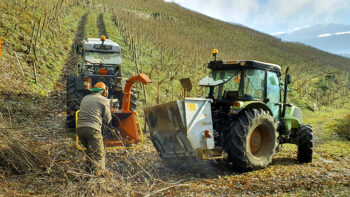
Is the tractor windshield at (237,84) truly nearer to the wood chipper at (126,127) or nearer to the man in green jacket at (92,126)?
the wood chipper at (126,127)

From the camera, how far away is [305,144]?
6699mm

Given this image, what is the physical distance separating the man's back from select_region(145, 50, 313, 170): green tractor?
130cm

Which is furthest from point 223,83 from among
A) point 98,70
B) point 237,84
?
point 98,70

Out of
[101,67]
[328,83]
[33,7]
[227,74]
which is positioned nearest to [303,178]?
[227,74]

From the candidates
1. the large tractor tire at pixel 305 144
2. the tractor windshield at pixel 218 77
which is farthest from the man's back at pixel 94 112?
the large tractor tire at pixel 305 144

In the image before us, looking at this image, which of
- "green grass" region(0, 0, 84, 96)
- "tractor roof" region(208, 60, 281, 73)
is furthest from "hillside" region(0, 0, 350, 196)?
"tractor roof" region(208, 60, 281, 73)

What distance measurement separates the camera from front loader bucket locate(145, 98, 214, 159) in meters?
5.38

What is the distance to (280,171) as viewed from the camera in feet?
19.4

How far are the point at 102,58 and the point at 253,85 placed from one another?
631cm

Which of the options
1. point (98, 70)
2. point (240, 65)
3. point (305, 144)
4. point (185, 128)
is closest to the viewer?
point (185, 128)

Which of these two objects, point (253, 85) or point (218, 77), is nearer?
point (253, 85)

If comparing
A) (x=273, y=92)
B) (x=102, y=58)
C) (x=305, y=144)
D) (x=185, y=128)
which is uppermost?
(x=102, y=58)

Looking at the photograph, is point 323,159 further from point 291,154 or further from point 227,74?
point 227,74

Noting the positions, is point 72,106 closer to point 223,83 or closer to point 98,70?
point 98,70
